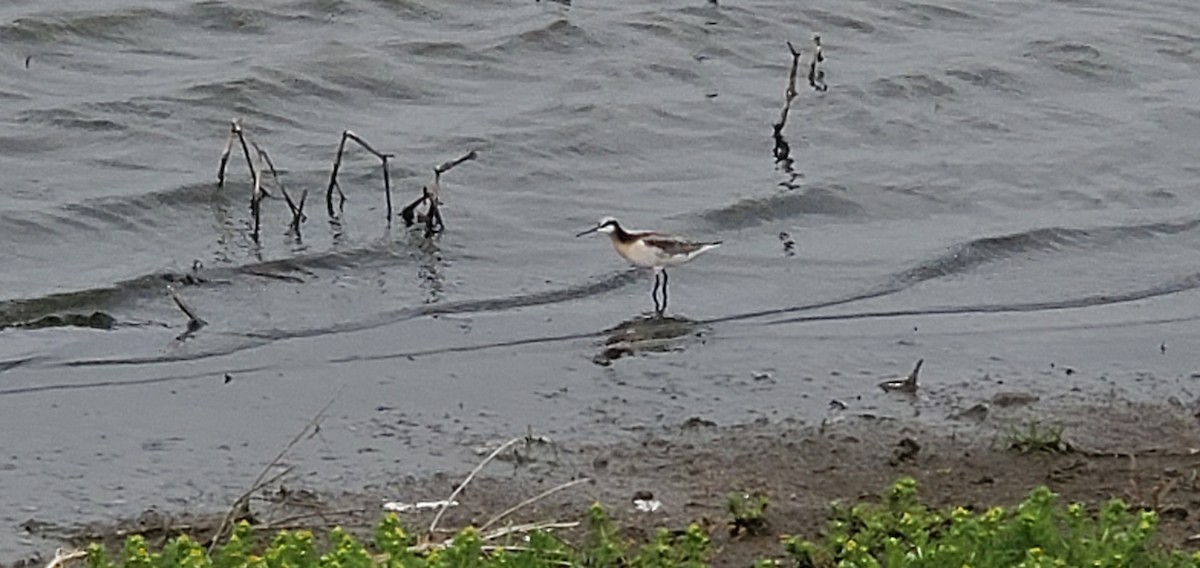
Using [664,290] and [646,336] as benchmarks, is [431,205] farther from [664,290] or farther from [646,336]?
[646,336]

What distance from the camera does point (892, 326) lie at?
36.3ft

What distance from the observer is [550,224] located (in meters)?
13.3

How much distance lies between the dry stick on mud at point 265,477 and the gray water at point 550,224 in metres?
0.08

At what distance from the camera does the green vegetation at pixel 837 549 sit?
19.5ft

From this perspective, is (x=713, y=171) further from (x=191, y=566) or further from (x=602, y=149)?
(x=191, y=566)

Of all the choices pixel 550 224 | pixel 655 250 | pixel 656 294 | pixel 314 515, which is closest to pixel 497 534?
pixel 314 515

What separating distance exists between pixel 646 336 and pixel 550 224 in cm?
254

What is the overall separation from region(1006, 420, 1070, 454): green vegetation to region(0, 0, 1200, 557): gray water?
63 centimetres

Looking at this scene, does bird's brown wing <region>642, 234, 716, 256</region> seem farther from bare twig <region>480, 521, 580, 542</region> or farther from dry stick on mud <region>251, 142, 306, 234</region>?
bare twig <region>480, 521, 580, 542</region>

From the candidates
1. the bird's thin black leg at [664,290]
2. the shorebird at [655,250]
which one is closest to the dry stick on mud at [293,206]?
the shorebird at [655,250]

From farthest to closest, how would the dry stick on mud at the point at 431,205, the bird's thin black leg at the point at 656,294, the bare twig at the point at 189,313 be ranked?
the dry stick on mud at the point at 431,205, the bird's thin black leg at the point at 656,294, the bare twig at the point at 189,313

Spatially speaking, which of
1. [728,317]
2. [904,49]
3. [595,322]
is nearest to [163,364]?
[595,322]

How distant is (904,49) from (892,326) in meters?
7.44

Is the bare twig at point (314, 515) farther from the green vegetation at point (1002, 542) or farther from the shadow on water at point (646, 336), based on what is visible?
the shadow on water at point (646, 336)
